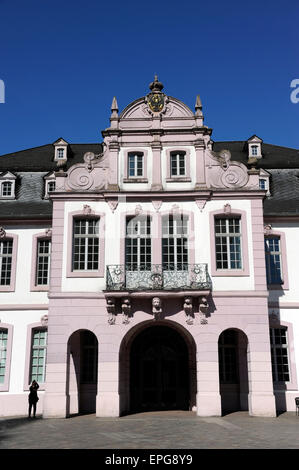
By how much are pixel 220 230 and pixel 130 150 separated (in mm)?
4954

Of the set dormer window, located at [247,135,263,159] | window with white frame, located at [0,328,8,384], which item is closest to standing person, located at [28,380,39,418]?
window with white frame, located at [0,328,8,384]

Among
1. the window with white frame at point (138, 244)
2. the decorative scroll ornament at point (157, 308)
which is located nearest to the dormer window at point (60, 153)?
the window with white frame at point (138, 244)

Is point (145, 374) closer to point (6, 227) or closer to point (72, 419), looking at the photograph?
point (72, 419)

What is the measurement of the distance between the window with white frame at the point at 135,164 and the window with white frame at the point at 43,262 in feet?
16.4

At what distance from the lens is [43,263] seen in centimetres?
2264

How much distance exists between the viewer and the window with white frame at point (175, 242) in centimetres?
1989

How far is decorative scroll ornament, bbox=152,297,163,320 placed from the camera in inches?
746

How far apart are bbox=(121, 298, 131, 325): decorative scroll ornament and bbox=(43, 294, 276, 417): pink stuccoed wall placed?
7.0 inches

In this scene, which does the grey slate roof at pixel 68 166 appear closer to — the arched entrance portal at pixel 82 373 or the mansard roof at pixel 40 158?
the mansard roof at pixel 40 158

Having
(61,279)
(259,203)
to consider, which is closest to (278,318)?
(259,203)

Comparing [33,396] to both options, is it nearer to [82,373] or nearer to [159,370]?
[82,373]

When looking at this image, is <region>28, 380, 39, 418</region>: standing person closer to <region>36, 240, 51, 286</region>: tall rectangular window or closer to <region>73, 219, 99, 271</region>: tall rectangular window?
<region>36, 240, 51, 286</region>: tall rectangular window

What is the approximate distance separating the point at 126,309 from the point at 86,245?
307 centimetres

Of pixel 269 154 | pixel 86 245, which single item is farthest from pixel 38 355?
pixel 269 154
